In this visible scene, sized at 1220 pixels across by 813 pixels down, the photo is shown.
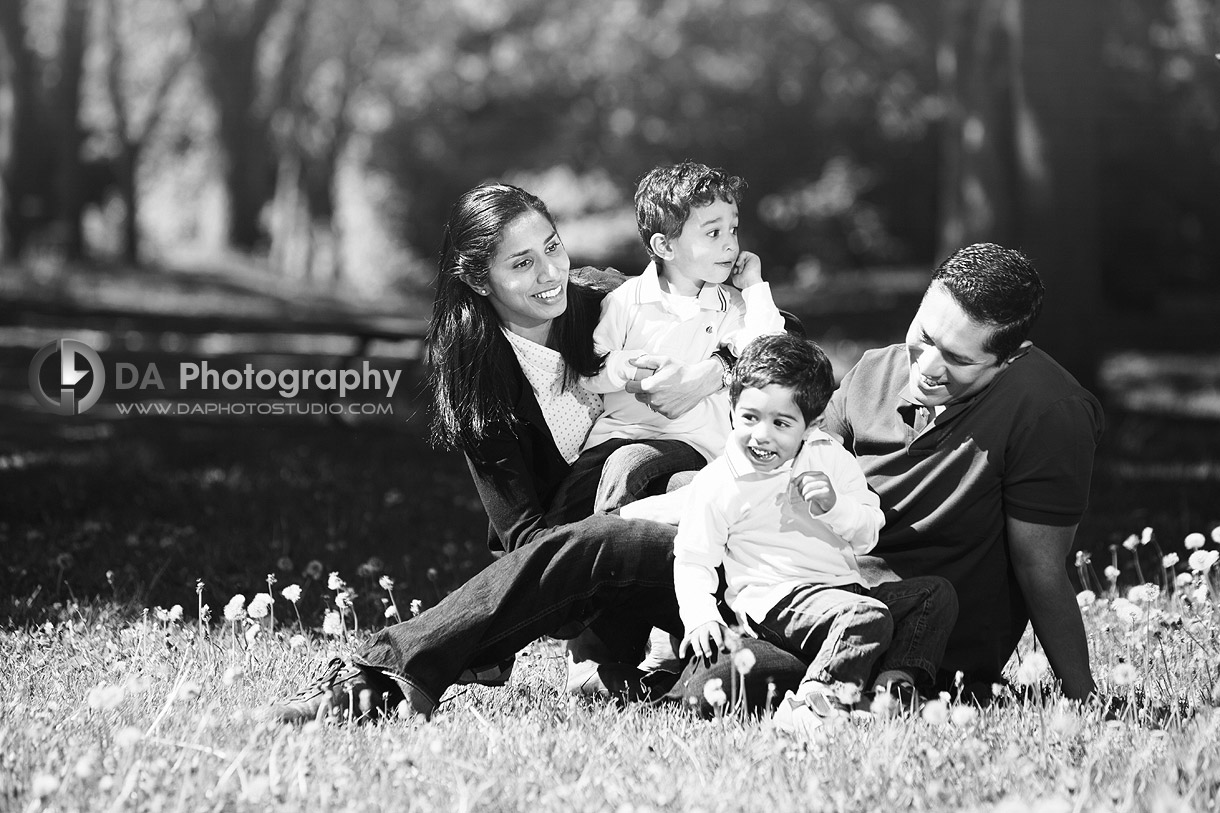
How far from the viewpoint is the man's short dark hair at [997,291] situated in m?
3.87

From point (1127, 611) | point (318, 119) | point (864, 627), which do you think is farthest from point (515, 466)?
Answer: point (318, 119)

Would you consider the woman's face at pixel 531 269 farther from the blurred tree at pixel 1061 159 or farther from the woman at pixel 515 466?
the blurred tree at pixel 1061 159

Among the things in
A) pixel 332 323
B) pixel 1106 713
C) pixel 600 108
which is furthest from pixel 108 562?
pixel 600 108

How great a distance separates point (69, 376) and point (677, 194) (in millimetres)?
8395

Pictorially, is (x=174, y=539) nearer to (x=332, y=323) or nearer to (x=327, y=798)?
(x=327, y=798)

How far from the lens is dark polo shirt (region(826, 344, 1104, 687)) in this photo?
3.94 metres

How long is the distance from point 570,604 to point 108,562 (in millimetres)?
2708

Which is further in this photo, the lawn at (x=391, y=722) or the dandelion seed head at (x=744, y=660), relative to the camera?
the dandelion seed head at (x=744, y=660)

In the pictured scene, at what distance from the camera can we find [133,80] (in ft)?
105

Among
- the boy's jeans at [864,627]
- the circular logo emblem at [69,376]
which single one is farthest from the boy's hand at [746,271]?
the circular logo emblem at [69,376]

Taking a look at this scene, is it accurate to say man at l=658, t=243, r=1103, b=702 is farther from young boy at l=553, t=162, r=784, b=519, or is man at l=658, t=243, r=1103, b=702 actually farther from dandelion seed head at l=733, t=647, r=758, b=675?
dandelion seed head at l=733, t=647, r=758, b=675

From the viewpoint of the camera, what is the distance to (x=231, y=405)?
1138 cm

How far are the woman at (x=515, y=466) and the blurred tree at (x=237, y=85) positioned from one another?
64.1 ft

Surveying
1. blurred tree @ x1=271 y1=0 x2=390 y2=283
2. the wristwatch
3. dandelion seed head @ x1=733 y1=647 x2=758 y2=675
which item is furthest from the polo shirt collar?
blurred tree @ x1=271 y1=0 x2=390 y2=283
